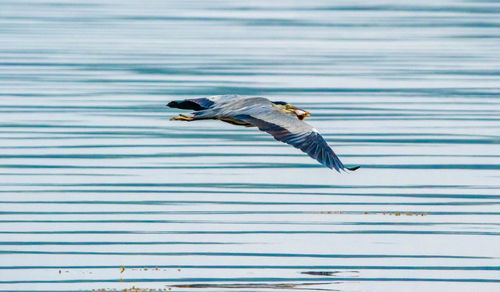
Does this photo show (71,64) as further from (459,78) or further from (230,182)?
(230,182)

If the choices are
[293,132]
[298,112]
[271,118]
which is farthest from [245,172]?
[293,132]

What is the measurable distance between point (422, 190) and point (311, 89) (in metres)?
9.05

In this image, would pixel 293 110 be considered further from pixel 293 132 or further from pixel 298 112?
pixel 293 132

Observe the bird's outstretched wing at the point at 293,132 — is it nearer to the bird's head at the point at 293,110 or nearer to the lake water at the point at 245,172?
the bird's head at the point at 293,110

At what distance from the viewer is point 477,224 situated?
11.6 metres

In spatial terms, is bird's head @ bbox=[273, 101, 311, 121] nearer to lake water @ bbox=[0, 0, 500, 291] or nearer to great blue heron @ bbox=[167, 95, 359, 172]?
great blue heron @ bbox=[167, 95, 359, 172]

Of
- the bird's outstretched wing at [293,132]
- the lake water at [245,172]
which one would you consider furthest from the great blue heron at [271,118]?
the lake water at [245,172]

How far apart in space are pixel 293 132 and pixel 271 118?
21 centimetres

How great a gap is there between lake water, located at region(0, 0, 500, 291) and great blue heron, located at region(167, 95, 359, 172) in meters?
0.76

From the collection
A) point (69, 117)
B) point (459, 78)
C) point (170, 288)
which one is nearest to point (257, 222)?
point (170, 288)

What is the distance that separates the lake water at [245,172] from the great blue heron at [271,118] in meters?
0.76

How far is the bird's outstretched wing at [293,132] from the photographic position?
9867 millimetres

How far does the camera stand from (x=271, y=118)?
1029 cm

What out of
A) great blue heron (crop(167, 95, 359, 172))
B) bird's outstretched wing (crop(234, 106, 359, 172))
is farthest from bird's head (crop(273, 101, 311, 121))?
bird's outstretched wing (crop(234, 106, 359, 172))
